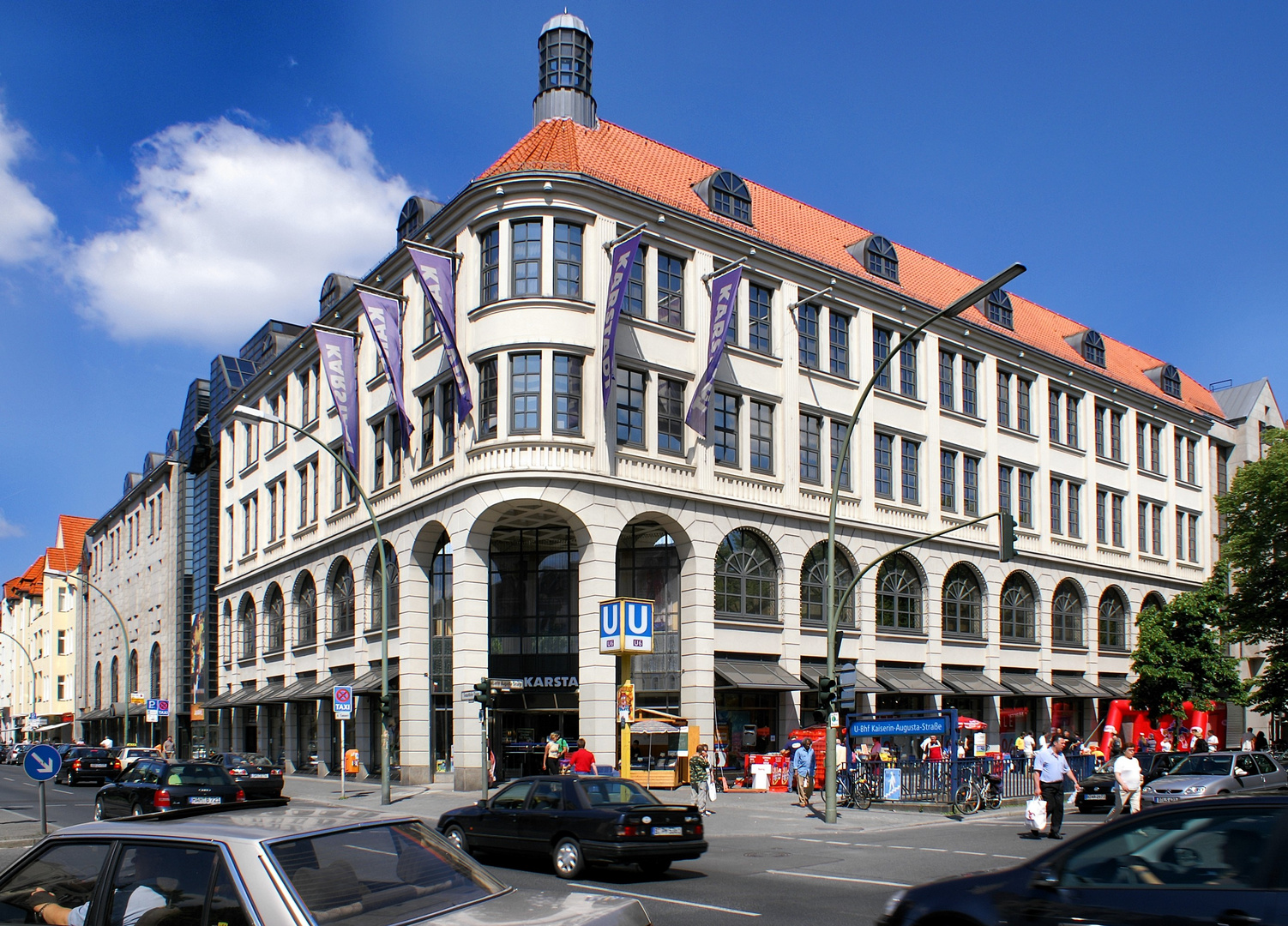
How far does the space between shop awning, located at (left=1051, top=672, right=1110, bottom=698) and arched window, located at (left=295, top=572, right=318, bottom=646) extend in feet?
94.4

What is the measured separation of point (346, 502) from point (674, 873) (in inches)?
1146

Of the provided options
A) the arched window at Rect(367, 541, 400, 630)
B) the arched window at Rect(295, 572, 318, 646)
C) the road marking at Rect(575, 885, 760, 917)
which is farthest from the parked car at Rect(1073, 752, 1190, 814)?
the arched window at Rect(295, 572, 318, 646)

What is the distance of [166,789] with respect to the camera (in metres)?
22.2

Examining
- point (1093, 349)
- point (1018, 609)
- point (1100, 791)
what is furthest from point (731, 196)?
point (1093, 349)

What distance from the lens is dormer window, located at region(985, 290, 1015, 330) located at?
1886 inches

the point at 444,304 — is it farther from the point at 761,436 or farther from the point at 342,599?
the point at 342,599

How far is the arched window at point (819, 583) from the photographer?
37.7 m

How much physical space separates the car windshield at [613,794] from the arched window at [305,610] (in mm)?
31587

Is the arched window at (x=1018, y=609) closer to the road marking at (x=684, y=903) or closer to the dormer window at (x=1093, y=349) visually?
the dormer window at (x=1093, y=349)

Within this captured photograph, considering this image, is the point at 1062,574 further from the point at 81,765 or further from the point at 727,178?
the point at 81,765

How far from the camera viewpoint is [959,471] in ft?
144

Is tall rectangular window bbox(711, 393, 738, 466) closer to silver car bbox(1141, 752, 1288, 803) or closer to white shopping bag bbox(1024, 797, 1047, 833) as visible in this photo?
silver car bbox(1141, 752, 1288, 803)

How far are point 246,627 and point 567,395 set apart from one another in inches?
1118

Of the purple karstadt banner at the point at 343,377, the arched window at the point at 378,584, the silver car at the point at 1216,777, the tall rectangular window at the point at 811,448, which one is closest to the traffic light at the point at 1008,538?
the silver car at the point at 1216,777
